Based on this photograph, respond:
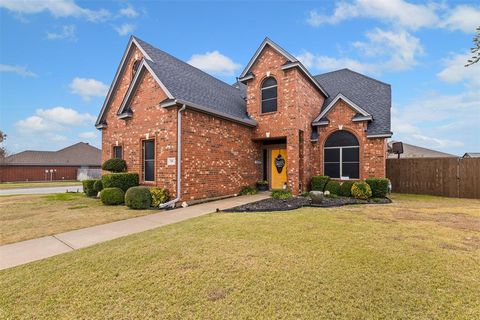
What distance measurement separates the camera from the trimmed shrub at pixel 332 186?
1165 centimetres

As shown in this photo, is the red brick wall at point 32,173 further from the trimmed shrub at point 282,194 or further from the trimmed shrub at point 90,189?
the trimmed shrub at point 282,194

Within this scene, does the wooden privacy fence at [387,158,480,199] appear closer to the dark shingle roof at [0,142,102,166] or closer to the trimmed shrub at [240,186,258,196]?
the trimmed shrub at [240,186,258,196]

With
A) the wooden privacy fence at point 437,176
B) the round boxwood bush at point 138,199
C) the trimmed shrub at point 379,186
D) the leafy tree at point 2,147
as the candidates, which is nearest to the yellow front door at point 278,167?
the trimmed shrub at point 379,186

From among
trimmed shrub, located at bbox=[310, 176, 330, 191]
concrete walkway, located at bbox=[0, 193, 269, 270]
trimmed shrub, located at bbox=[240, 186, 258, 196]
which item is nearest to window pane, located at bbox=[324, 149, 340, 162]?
trimmed shrub, located at bbox=[310, 176, 330, 191]

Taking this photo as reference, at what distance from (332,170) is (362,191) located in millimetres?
2528

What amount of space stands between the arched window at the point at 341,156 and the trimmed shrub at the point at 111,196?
35.0 ft

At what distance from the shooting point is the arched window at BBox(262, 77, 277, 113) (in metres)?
12.4

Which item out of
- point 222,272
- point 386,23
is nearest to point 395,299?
point 222,272

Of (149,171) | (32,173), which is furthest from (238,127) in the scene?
(32,173)

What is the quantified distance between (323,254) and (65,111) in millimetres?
37728

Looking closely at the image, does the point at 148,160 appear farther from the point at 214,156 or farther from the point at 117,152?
the point at 117,152

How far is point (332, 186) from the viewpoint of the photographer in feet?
38.7

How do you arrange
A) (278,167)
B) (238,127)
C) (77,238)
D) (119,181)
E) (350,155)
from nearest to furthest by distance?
1. (77,238)
2. (119,181)
3. (238,127)
4. (350,155)
5. (278,167)

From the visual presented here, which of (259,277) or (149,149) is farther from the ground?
(149,149)
